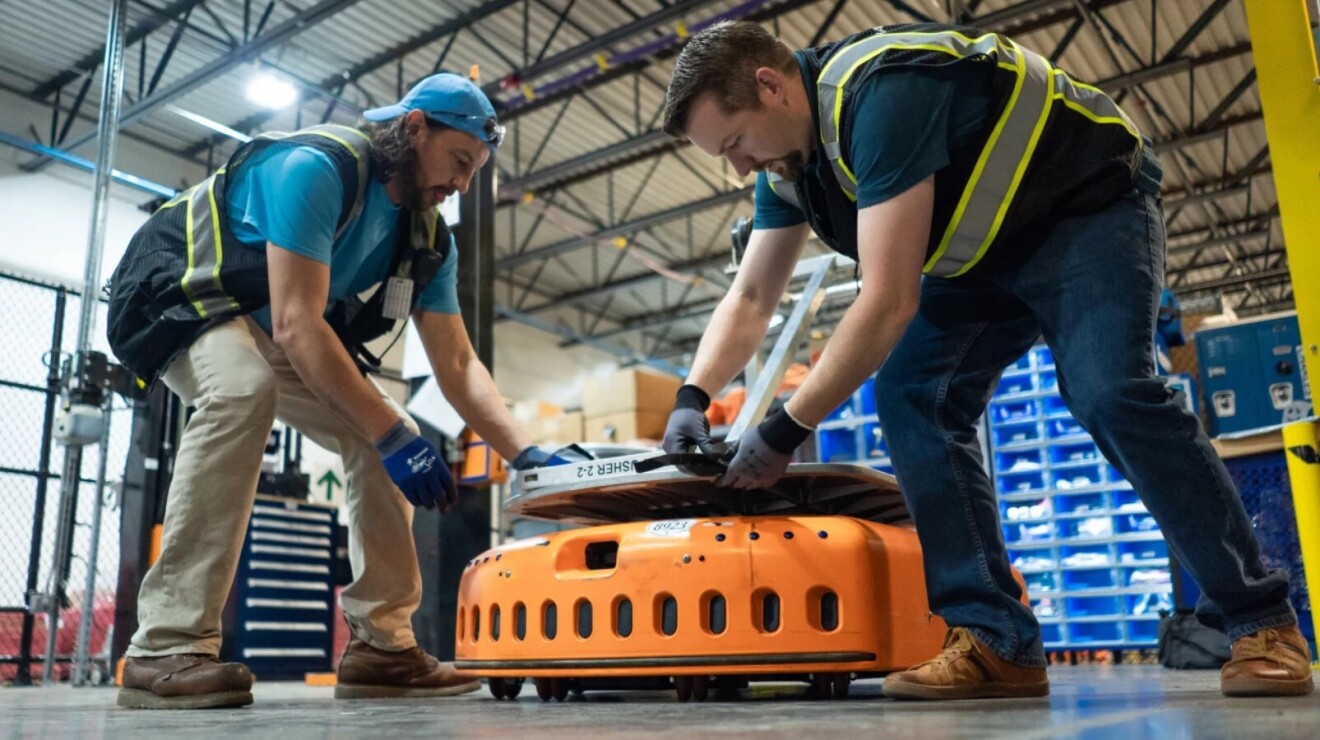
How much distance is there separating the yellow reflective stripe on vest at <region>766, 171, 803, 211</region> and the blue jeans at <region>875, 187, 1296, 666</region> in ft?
1.05

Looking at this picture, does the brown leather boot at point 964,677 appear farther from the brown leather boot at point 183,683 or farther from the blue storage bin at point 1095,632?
the blue storage bin at point 1095,632

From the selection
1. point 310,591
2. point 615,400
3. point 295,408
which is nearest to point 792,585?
point 295,408

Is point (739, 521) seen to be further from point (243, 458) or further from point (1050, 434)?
point (1050, 434)

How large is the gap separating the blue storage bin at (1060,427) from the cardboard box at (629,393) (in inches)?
105

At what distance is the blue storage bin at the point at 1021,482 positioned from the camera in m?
5.01

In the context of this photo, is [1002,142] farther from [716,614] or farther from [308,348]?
[308,348]

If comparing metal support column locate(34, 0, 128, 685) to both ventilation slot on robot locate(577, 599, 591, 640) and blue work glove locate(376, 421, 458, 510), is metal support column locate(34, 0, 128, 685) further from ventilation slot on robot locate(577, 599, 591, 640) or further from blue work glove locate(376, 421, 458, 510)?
ventilation slot on robot locate(577, 599, 591, 640)

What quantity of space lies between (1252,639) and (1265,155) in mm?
12526

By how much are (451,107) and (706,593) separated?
127 cm

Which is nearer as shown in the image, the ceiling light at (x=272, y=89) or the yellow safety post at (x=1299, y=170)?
the yellow safety post at (x=1299, y=170)

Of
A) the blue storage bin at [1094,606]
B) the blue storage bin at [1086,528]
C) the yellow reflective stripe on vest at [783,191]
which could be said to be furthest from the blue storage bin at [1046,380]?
the yellow reflective stripe on vest at [783,191]

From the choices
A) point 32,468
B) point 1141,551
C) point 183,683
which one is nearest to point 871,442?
point 1141,551

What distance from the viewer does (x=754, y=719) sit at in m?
1.38

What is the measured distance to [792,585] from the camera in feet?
6.14
